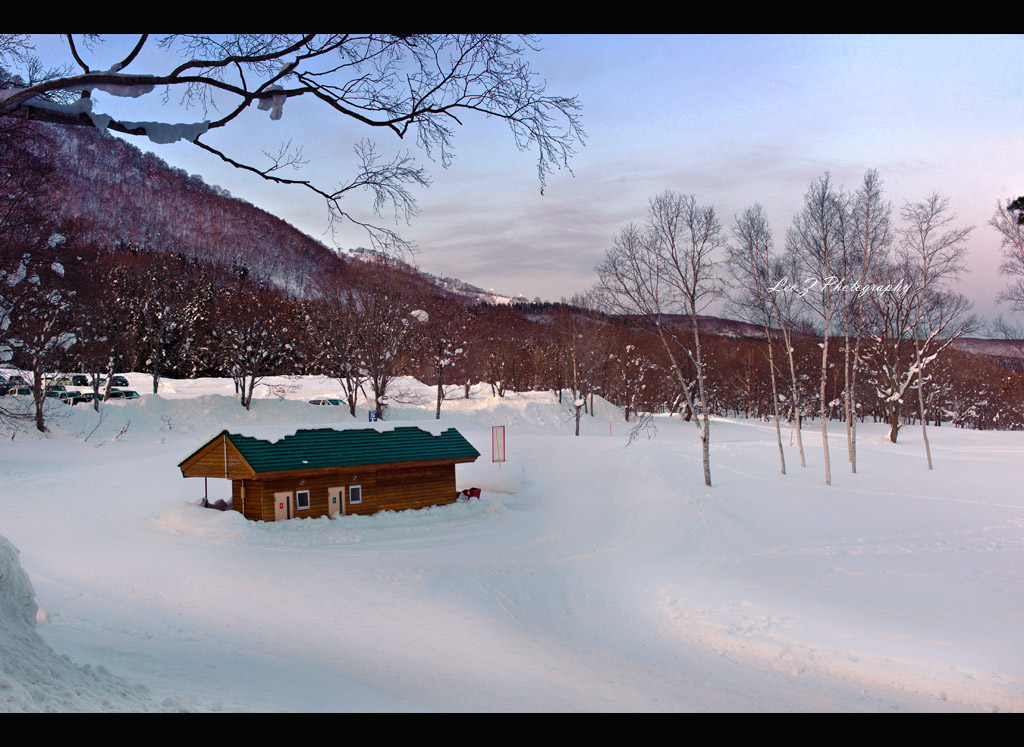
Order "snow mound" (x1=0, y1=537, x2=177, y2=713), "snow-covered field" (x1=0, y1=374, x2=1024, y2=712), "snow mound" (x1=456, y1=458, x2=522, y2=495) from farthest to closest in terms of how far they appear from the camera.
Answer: "snow mound" (x1=456, y1=458, x2=522, y2=495) → "snow-covered field" (x1=0, y1=374, x2=1024, y2=712) → "snow mound" (x1=0, y1=537, x2=177, y2=713)

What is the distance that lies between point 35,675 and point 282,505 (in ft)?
45.4

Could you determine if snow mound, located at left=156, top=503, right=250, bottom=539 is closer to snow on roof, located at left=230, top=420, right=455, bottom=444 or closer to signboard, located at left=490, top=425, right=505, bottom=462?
snow on roof, located at left=230, top=420, right=455, bottom=444

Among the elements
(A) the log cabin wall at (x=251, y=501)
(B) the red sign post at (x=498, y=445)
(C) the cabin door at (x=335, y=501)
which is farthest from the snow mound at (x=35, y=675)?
(B) the red sign post at (x=498, y=445)

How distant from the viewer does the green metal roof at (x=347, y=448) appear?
60.9ft

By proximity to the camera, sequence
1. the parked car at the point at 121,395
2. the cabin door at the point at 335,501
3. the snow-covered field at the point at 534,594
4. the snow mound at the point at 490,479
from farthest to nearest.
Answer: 1. the parked car at the point at 121,395
2. the snow mound at the point at 490,479
3. the cabin door at the point at 335,501
4. the snow-covered field at the point at 534,594

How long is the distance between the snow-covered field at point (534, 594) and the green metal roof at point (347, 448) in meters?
1.87

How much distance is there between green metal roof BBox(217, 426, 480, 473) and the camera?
18562 millimetres

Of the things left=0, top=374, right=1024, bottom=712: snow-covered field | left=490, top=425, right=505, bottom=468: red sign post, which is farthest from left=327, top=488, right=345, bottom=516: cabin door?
left=490, top=425, right=505, bottom=468: red sign post

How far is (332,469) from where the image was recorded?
19422mm

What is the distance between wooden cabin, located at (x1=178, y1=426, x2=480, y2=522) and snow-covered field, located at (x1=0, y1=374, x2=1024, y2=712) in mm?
868

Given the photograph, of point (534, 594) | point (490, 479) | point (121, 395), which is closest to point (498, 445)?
point (490, 479)

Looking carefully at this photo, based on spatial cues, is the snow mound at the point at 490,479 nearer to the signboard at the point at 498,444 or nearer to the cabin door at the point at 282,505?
the signboard at the point at 498,444

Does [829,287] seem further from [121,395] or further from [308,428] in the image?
[121,395]

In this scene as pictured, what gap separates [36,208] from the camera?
1759 cm
